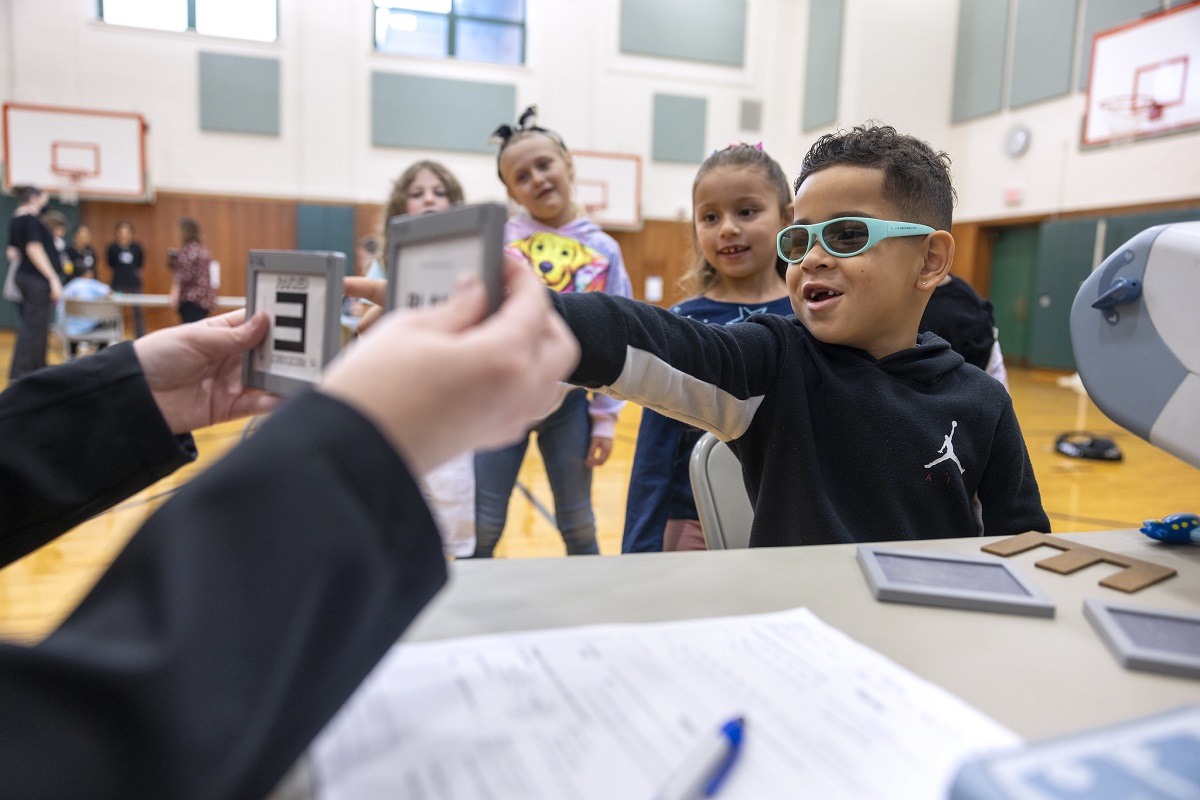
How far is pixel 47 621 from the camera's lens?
2.07 meters

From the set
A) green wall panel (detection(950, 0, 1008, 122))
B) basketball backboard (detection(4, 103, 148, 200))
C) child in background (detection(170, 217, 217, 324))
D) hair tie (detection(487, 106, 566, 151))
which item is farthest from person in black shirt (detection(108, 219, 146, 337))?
green wall panel (detection(950, 0, 1008, 122))

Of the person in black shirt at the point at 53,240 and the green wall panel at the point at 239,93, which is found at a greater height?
the green wall panel at the point at 239,93

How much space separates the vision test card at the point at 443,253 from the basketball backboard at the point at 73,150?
32.7 feet

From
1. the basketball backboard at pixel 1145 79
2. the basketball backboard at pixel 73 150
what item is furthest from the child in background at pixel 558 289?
the basketball backboard at pixel 73 150

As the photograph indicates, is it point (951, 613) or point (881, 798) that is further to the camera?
point (951, 613)

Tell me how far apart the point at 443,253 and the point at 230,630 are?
0.33 m

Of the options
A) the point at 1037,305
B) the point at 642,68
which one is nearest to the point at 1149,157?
the point at 1037,305

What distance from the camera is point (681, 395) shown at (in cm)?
98

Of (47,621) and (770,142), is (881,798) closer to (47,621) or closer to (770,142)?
(47,621)

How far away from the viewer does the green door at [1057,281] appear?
320 inches

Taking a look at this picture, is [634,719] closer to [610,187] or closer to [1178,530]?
[1178,530]

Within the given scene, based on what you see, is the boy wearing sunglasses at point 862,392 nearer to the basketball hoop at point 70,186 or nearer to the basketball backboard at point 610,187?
the basketball backboard at point 610,187

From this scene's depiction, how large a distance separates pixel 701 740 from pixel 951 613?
13.0 inches

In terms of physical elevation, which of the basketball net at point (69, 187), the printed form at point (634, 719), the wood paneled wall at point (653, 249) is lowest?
the printed form at point (634, 719)
